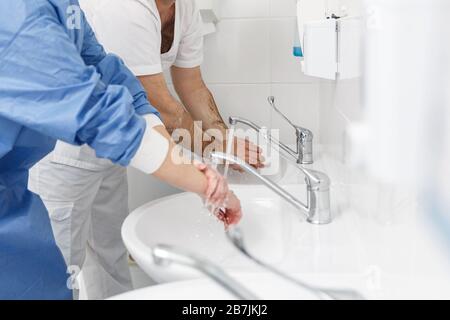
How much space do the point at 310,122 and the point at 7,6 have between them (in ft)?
3.80

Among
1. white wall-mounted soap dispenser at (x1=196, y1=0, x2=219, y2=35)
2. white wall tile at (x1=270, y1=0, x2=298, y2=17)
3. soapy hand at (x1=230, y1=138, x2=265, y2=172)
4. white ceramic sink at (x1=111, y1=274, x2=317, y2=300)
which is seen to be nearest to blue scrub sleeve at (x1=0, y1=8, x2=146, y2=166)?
white ceramic sink at (x1=111, y1=274, x2=317, y2=300)

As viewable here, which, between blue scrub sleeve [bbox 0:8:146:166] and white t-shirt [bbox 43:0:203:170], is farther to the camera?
white t-shirt [bbox 43:0:203:170]

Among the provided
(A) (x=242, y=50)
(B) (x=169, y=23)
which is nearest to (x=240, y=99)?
(A) (x=242, y=50)

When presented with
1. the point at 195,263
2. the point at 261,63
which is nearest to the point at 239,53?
the point at 261,63

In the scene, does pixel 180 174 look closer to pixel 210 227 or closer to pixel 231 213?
pixel 231 213

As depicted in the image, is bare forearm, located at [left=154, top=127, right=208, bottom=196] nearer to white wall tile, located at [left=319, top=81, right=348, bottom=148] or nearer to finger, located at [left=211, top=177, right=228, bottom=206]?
finger, located at [left=211, top=177, right=228, bottom=206]

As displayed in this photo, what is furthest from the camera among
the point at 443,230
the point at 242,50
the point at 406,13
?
the point at 242,50

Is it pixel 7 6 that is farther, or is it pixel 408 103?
pixel 7 6

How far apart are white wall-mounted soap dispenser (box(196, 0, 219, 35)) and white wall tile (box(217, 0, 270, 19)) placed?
0.04 m

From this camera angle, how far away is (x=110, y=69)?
1073mm

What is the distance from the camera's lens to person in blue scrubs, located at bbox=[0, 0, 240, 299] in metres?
0.77

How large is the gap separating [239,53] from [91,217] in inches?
28.2

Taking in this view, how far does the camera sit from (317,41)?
1.20m
